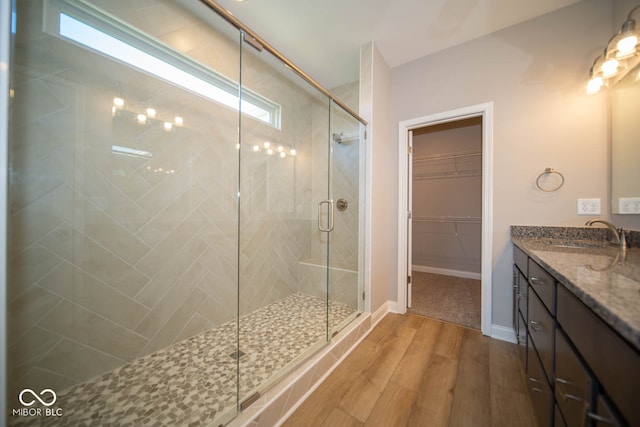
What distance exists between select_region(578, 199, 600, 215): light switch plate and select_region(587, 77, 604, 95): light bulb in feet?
2.62

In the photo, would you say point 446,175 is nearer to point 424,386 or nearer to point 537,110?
point 537,110

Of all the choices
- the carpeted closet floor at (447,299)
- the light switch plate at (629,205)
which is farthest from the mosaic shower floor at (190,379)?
the light switch plate at (629,205)

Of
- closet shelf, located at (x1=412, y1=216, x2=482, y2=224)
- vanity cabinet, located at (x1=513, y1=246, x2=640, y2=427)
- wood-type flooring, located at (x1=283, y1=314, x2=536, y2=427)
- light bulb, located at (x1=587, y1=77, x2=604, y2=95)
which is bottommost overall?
wood-type flooring, located at (x1=283, y1=314, x2=536, y2=427)

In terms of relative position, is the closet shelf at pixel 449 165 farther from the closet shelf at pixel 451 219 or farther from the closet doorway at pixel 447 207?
the closet shelf at pixel 451 219

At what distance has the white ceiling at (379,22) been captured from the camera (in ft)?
5.58

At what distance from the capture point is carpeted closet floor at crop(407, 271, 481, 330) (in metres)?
2.27

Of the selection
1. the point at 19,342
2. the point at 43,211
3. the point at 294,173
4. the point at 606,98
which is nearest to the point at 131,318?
the point at 19,342

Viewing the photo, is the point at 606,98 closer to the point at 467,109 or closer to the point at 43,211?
the point at 467,109

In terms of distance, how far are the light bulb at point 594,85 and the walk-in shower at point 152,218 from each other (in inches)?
65.8

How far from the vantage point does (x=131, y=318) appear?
5.00ft

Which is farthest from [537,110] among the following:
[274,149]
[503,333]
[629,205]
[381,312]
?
[274,149]

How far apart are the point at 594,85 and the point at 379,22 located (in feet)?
5.48

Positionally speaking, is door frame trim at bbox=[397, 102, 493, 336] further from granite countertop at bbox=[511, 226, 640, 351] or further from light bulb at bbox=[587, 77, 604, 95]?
granite countertop at bbox=[511, 226, 640, 351]

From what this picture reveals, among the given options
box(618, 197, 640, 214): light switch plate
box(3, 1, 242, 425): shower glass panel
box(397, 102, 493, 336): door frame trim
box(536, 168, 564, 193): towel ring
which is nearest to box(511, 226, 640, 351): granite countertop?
box(618, 197, 640, 214): light switch plate
